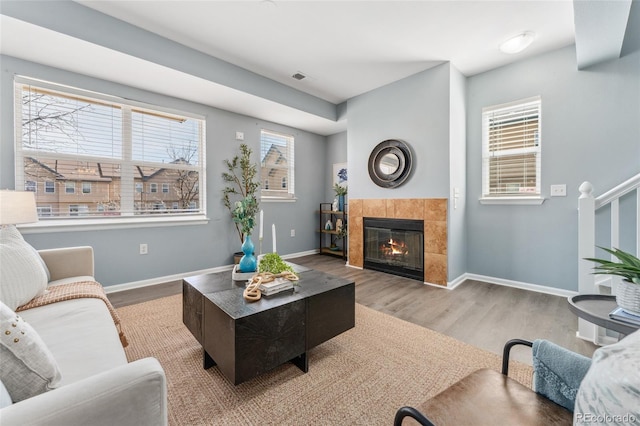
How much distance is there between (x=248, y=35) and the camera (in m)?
2.69

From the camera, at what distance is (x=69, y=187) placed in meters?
2.87

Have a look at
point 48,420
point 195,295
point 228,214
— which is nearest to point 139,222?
point 228,214

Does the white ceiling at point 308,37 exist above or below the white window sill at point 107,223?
above

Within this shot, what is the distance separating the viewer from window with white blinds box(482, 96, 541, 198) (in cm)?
312

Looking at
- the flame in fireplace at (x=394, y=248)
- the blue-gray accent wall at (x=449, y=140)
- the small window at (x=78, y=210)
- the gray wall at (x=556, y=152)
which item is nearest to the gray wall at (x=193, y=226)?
the blue-gray accent wall at (x=449, y=140)

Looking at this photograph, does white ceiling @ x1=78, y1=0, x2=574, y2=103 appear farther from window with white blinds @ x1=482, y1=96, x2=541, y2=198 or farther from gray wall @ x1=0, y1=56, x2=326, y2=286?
gray wall @ x1=0, y1=56, x2=326, y2=286

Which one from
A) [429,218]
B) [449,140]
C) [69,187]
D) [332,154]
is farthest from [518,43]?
[69,187]

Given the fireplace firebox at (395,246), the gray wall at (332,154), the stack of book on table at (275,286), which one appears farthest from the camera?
the gray wall at (332,154)

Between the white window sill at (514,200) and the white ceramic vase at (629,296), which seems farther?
the white window sill at (514,200)

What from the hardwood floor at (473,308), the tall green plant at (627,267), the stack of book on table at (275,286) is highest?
the tall green plant at (627,267)

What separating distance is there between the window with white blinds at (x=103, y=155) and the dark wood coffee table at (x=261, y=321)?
208 centimetres

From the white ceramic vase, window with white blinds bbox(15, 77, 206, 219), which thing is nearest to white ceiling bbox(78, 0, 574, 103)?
window with white blinds bbox(15, 77, 206, 219)

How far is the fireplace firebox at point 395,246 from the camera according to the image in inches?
137

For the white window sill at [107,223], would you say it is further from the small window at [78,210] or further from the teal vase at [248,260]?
the teal vase at [248,260]
